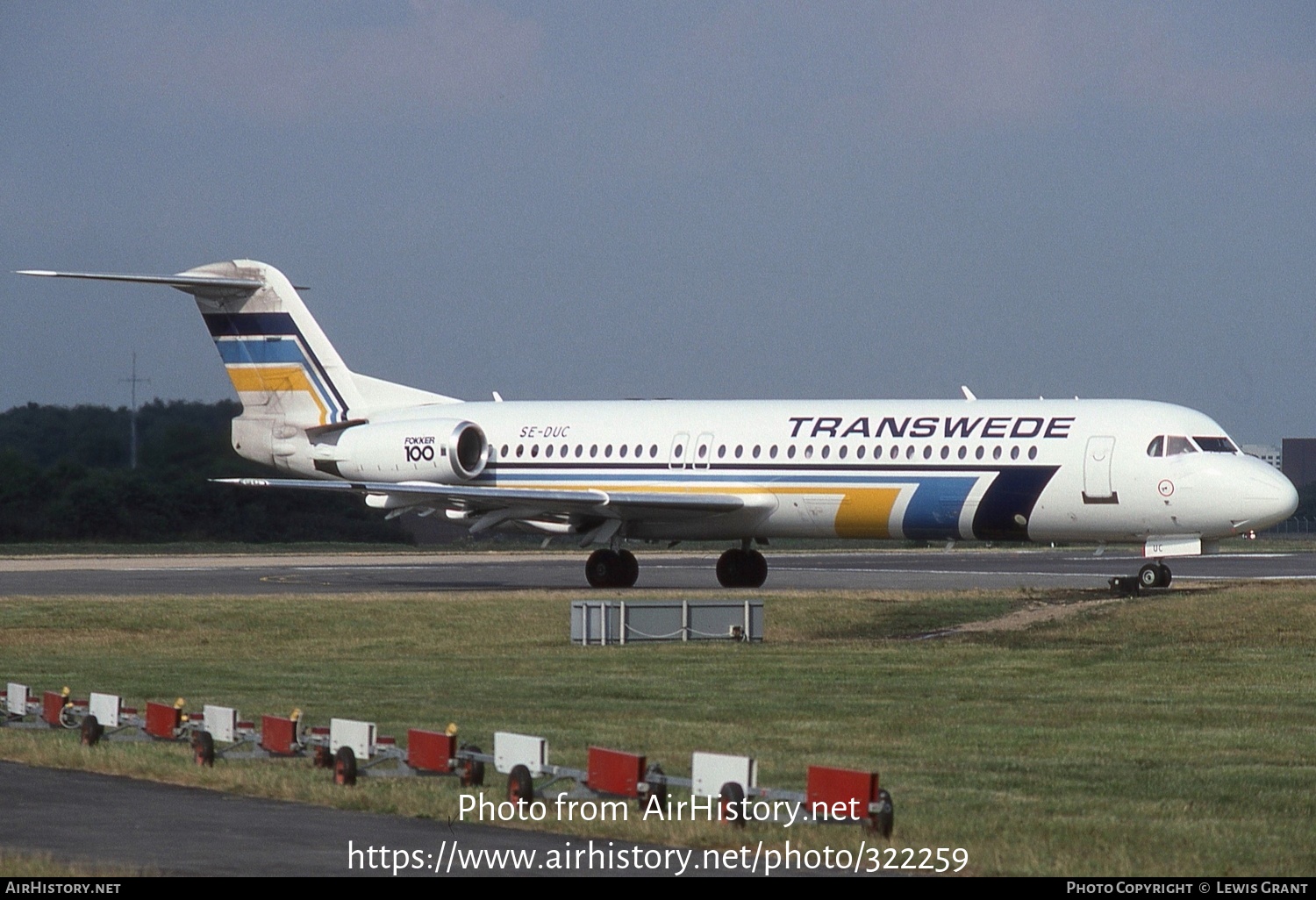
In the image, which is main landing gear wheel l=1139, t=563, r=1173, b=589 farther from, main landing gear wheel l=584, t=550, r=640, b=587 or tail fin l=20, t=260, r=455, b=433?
tail fin l=20, t=260, r=455, b=433

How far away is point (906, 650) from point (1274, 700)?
6421 millimetres

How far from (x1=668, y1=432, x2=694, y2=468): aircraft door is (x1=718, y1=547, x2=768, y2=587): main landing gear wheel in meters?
2.21

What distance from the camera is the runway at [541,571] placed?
132 feet

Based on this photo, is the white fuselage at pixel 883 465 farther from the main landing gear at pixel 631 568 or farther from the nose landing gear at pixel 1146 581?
the main landing gear at pixel 631 568

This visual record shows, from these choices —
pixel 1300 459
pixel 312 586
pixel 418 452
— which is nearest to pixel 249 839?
pixel 418 452

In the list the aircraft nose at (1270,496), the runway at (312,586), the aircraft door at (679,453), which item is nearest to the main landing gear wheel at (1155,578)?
the aircraft nose at (1270,496)

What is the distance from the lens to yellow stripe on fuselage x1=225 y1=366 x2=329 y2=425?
140 feet

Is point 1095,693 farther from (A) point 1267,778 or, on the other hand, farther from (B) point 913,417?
(B) point 913,417

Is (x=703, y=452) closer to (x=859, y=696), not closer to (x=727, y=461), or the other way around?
(x=727, y=461)

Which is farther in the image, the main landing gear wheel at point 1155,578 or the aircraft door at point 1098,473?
the main landing gear wheel at point 1155,578

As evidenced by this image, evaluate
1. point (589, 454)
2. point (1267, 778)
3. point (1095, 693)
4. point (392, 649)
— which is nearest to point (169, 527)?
point (589, 454)

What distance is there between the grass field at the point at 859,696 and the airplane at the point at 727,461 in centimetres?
180

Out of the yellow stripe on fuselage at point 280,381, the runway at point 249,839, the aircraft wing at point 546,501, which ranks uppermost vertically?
the yellow stripe on fuselage at point 280,381

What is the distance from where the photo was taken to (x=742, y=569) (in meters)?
39.3
